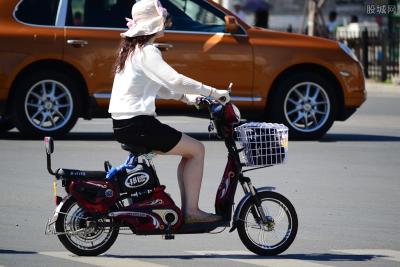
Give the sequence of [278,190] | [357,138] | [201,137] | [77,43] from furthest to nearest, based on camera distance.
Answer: [357,138] → [201,137] → [77,43] → [278,190]

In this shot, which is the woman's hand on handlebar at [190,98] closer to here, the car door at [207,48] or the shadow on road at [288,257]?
the shadow on road at [288,257]

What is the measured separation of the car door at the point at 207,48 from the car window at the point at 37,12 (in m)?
1.26

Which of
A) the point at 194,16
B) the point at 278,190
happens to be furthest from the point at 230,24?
the point at 278,190

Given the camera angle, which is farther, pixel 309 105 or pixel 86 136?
pixel 86 136

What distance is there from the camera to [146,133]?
7969 mm

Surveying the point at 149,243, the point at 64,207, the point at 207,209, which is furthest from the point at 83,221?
the point at 207,209

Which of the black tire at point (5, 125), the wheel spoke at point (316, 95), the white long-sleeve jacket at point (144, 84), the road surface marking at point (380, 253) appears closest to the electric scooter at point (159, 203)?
the white long-sleeve jacket at point (144, 84)

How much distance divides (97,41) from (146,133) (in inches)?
267

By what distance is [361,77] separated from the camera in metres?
15.7

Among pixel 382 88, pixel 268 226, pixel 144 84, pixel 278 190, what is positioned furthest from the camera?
pixel 382 88

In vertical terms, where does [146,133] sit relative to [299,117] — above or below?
above

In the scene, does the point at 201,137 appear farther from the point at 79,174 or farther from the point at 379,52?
the point at 379,52

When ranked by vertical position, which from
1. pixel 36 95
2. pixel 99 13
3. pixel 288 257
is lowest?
pixel 288 257

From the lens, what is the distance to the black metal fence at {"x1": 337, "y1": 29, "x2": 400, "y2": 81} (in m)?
28.8
